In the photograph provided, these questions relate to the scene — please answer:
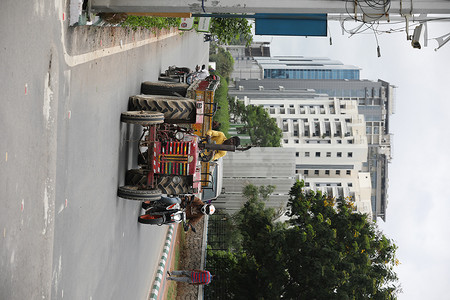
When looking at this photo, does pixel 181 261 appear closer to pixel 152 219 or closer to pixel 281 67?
pixel 152 219

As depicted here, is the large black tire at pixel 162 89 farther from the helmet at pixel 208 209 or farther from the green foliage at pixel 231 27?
the helmet at pixel 208 209

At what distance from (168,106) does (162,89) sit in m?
2.24

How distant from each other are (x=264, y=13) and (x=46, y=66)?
3.64 m

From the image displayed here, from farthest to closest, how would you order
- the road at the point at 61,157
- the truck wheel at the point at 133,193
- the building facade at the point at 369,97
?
the building facade at the point at 369,97, the truck wheel at the point at 133,193, the road at the point at 61,157

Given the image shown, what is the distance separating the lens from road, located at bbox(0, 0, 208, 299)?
6.61m

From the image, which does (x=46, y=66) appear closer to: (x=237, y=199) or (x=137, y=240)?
(x=137, y=240)

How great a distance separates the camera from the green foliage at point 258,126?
55781 millimetres

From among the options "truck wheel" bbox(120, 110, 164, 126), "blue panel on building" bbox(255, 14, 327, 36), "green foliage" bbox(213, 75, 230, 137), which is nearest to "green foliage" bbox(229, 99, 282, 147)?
"green foliage" bbox(213, 75, 230, 137)

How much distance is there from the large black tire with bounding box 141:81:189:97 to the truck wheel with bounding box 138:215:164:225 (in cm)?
341

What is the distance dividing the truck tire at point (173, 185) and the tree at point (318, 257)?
6995mm

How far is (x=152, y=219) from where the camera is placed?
14227 mm

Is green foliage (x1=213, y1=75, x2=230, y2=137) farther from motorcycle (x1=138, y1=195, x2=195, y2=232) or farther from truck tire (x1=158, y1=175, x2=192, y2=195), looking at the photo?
truck tire (x1=158, y1=175, x2=192, y2=195)

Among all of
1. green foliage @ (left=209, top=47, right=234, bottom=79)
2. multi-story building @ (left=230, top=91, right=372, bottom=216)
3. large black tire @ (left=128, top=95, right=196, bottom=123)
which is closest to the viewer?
large black tire @ (left=128, top=95, right=196, bottom=123)

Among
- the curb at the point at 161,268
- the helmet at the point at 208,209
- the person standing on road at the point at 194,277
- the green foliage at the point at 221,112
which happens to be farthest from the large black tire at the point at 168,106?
the green foliage at the point at 221,112
